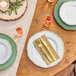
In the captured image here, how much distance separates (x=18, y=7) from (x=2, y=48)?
11.0 inches

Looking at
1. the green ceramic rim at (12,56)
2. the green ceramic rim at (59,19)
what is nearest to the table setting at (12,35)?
the green ceramic rim at (12,56)

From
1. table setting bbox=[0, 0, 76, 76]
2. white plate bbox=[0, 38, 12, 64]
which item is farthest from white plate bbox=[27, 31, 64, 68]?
white plate bbox=[0, 38, 12, 64]

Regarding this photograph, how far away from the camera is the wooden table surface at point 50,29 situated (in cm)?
138

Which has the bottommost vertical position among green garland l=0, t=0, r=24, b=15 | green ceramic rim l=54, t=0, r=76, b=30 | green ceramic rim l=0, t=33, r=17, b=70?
green ceramic rim l=0, t=33, r=17, b=70

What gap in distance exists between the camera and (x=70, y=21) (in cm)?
146

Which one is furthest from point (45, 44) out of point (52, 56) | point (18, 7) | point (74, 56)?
point (18, 7)

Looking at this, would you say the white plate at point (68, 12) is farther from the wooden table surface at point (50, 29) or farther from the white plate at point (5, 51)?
the white plate at point (5, 51)

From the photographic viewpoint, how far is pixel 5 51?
4.60ft

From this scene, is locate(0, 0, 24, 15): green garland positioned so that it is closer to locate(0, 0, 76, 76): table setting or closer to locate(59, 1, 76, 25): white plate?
locate(0, 0, 76, 76): table setting

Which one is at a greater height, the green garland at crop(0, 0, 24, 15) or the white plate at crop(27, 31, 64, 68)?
the green garland at crop(0, 0, 24, 15)

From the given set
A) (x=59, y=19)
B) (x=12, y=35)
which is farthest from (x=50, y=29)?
(x=12, y=35)

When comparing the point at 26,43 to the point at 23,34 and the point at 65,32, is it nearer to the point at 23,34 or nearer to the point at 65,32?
the point at 23,34

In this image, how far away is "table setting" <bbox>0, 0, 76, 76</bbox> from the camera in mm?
1388

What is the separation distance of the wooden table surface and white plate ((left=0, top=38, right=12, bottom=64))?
9cm
